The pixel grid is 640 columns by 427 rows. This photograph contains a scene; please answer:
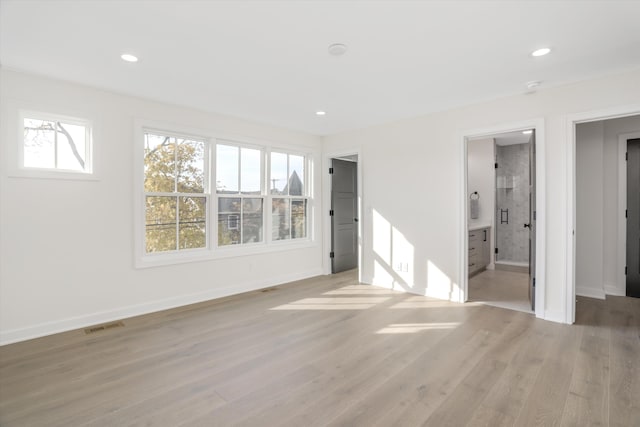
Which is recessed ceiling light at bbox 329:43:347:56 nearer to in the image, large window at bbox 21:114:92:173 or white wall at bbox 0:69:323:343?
white wall at bbox 0:69:323:343

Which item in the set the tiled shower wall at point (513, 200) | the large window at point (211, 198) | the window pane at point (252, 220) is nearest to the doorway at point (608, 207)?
the tiled shower wall at point (513, 200)

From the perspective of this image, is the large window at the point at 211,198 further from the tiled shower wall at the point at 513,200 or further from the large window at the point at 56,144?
the tiled shower wall at the point at 513,200

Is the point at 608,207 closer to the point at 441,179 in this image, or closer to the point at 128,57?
the point at 441,179

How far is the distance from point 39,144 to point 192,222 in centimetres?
177

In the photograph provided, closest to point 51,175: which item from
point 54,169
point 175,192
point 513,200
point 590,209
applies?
point 54,169

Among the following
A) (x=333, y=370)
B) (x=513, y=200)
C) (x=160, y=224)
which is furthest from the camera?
(x=513, y=200)

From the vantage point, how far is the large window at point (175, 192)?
3971mm

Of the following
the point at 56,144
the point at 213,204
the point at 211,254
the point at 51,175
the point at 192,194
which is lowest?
the point at 211,254

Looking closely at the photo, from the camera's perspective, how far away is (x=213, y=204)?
4461 millimetres

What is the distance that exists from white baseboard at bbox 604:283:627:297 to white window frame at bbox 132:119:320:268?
442 cm

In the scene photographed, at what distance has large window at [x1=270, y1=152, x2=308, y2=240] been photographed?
5.34 m

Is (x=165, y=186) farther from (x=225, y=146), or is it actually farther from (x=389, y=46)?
(x=389, y=46)

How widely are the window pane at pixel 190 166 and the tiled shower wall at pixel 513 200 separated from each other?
20.0ft

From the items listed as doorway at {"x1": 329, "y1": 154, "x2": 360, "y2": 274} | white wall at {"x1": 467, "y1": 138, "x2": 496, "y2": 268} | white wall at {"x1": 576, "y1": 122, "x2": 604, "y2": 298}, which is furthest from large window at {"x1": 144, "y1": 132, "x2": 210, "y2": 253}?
white wall at {"x1": 576, "y1": 122, "x2": 604, "y2": 298}
